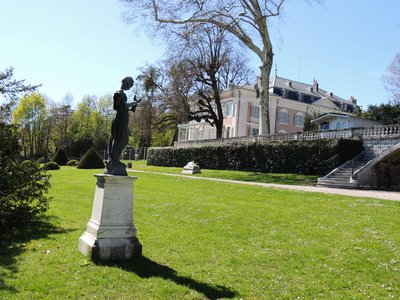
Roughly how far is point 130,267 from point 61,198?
26.9 ft

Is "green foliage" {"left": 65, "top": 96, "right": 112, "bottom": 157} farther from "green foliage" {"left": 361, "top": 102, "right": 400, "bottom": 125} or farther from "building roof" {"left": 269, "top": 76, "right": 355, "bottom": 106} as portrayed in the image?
"green foliage" {"left": 361, "top": 102, "right": 400, "bottom": 125}

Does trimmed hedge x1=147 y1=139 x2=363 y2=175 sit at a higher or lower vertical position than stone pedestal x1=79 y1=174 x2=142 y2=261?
higher

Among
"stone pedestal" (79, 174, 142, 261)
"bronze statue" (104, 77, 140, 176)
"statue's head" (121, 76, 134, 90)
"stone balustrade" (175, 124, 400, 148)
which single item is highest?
"stone balustrade" (175, 124, 400, 148)

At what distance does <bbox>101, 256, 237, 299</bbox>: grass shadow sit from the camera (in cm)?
491

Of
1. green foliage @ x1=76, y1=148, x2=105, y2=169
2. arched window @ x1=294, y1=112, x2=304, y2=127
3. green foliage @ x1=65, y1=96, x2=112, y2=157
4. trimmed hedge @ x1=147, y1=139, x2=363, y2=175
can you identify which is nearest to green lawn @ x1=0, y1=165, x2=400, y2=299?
trimmed hedge @ x1=147, y1=139, x2=363, y2=175

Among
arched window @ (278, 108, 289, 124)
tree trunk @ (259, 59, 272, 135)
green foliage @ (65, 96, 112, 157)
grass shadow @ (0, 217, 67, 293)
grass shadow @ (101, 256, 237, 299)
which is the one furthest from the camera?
green foliage @ (65, 96, 112, 157)

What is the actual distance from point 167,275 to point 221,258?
1.16m

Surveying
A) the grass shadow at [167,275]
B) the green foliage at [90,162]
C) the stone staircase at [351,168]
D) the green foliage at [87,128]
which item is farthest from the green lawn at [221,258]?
the green foliage at [87,128]

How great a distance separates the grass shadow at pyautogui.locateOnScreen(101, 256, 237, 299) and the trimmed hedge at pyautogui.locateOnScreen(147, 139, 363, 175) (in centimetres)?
2029

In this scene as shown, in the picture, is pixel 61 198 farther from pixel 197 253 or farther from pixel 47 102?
pixel 47 102

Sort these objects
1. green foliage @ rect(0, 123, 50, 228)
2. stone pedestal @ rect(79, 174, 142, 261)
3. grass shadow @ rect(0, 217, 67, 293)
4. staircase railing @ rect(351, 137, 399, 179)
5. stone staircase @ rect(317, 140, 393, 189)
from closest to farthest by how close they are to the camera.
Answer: grass shadow @ rect(0, 217, 67, 293)
stone pedestal @ rect(79, 174, 142, 261)
green foliage @ rect(0, 123, 50, 228)
stone staircase @ rect(317, 140, 393, 189)
staircase railing @ rect(351, 137, 399, 179)

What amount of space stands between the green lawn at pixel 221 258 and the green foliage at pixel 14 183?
0.62 metres

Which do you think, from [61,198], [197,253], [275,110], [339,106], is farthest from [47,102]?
[197,253]

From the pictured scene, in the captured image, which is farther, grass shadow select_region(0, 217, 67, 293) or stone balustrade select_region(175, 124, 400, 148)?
stone balustrade select_region(175, 124, 400, 148)
